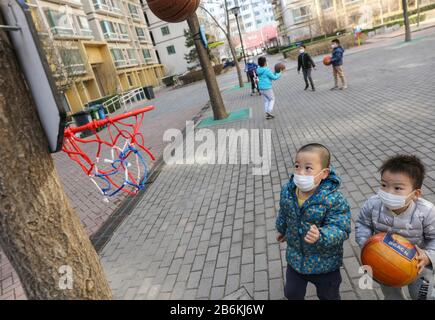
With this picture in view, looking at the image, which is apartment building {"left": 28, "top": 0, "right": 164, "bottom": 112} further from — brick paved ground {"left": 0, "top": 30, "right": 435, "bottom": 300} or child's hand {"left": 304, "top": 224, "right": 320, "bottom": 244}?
child's hand {"left": 304, "top": 224, "right": 320, "bottom": 244}

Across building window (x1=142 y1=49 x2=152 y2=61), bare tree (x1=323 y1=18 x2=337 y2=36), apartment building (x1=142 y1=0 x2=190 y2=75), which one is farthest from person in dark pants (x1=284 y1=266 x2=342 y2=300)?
apartment building (x1=142 y1=0 x2=190 y2=75)

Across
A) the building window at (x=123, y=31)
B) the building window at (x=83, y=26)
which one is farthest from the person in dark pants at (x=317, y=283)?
the building window at (x=123, y=31)

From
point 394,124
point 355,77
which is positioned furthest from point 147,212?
point 355,77

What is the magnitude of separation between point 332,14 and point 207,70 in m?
52.3

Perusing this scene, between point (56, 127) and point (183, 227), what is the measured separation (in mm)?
3179

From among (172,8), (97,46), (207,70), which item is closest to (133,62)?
(97,46)

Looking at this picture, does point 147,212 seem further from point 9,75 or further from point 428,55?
point 428,55

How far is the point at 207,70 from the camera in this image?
426 inches

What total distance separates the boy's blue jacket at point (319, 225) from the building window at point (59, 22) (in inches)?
1192

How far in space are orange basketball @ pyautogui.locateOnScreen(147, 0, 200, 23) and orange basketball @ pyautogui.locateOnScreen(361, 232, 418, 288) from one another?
15.0 feet

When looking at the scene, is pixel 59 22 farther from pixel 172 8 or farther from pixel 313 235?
pixel 313 235

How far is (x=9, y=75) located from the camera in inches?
61.8

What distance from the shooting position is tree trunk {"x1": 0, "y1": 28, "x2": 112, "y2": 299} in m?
1.59

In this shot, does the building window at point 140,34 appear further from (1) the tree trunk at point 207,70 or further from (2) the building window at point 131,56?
(1) the tree trunk at point 207,70
